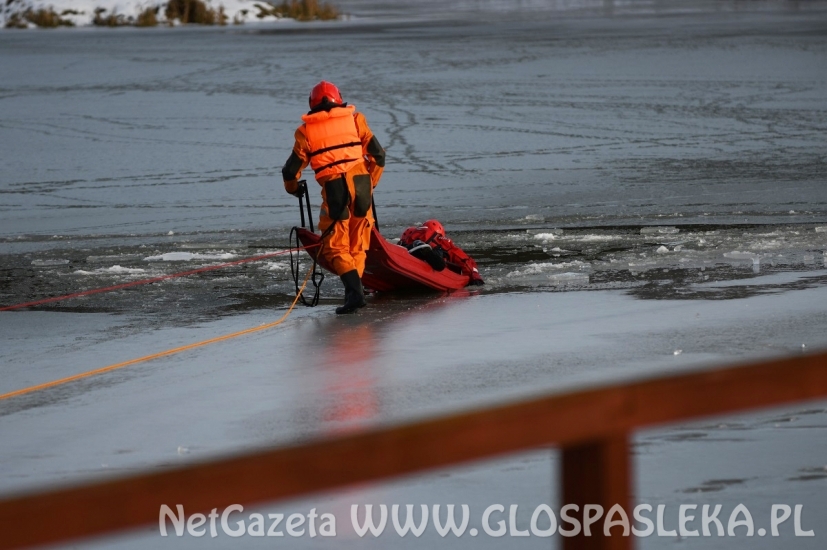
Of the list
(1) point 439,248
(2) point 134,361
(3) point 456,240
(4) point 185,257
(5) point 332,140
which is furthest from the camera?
(3) point 456,240

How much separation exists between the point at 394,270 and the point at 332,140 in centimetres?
100

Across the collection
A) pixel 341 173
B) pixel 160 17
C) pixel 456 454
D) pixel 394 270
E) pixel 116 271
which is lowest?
pixel 116 271

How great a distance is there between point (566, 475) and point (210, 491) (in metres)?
0.61

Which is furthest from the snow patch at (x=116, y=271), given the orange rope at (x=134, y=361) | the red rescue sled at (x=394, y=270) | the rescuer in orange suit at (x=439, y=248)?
the rescuer in orange suit at (x=439, y=248)

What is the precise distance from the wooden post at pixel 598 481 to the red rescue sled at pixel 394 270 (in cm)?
590

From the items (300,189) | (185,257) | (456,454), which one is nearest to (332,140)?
(300,189)

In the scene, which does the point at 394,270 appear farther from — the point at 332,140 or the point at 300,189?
the point at 332,140

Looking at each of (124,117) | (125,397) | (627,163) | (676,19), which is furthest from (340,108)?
(676,19)

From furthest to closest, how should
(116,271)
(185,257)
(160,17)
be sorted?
1. (160,17)
2. (185,257)
3. (116,271)

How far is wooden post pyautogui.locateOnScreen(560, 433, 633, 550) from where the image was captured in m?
1.92

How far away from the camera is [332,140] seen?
300 inches

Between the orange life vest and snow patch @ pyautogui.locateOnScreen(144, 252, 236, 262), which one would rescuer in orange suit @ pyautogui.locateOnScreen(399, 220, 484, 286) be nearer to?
the orange life vest

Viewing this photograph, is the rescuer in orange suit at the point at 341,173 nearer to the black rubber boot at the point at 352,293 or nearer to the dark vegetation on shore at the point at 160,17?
the black rubber boot at the point at 352,293

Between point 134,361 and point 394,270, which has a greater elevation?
point 394,270
